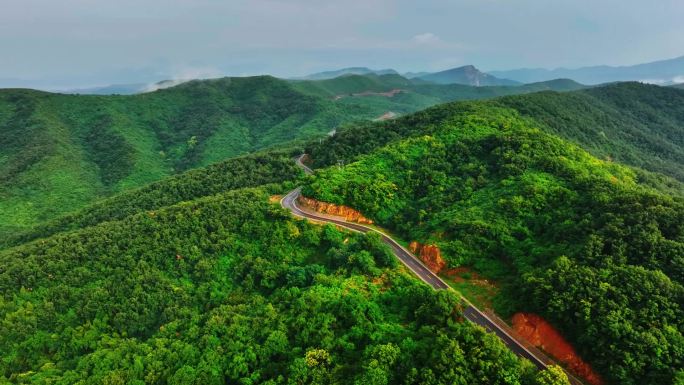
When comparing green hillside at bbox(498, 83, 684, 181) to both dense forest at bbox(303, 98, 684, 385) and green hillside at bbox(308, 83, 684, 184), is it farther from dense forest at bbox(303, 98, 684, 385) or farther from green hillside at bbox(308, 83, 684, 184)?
dense forest at bbox(303, 98, 684, 385)

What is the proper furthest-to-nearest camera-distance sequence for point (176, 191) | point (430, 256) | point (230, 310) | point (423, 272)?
1. point (176, 191)
2. point (430, 256)
3. point (423, 272)
4. point (230, 310)

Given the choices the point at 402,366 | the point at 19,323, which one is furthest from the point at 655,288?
the point at 19,323

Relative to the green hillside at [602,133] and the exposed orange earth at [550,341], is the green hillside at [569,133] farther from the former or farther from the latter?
the exposed orange earth at [550,341]

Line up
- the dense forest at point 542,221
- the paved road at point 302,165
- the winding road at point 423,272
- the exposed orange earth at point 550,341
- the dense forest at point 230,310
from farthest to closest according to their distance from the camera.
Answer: the paved road at point 302,165
the winding road at point 423,272
the exposed orange earth at point 550,341
the dense forest at point 230,310
the dense forest at point 542,221

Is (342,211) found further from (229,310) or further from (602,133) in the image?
(602,133)

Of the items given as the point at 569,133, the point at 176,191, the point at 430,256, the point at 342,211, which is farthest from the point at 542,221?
the point at 569,133

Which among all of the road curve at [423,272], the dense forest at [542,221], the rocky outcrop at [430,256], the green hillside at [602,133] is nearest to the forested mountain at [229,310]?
the road curve at [423,272]

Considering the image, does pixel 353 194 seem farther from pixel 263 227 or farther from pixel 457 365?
pixel 457 365
